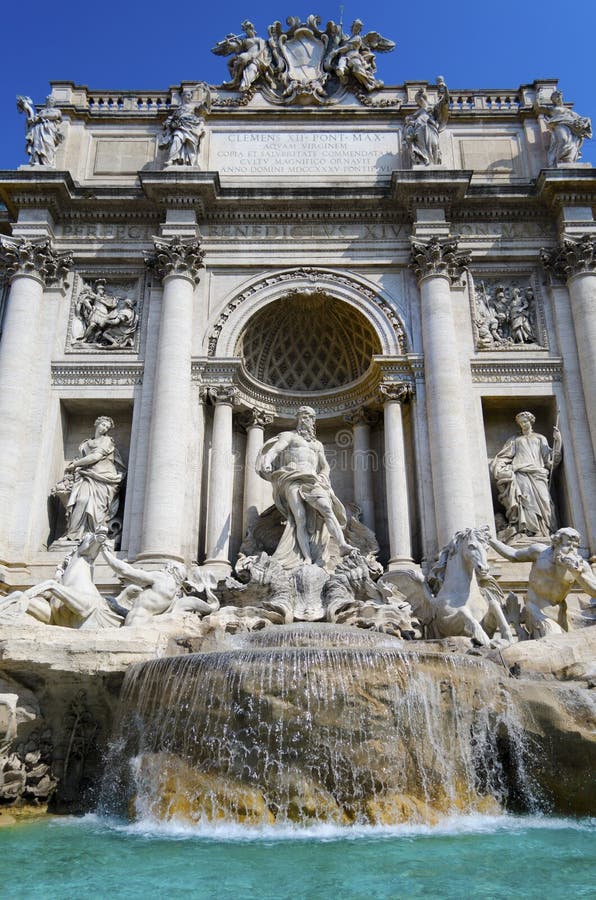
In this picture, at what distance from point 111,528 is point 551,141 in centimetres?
1406

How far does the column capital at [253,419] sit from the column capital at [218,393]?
916mm

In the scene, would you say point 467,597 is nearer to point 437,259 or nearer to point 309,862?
point 309,862

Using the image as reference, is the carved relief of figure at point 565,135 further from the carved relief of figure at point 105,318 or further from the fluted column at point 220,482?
the carved relief of figure at point 105,318

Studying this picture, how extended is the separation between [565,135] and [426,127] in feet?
11.2

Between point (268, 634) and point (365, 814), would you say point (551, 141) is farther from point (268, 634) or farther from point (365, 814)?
point (365, 814)

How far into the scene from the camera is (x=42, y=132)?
57.5 feet

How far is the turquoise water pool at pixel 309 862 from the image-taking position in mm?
4594

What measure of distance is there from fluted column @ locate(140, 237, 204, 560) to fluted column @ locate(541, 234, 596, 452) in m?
8.34

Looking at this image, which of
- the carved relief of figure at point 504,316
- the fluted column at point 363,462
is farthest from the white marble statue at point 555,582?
the carved relief of figure at point 504,316

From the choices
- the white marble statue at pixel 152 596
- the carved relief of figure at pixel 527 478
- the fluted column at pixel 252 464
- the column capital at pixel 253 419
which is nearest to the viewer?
the white marble statue at pixel 152 596

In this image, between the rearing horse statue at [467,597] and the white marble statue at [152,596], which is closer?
the rearing horse statue at [467,597]

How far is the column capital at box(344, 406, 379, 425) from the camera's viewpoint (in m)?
17.0

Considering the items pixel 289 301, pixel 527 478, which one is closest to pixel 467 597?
pixel 527 478

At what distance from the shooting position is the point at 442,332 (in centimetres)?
1580
